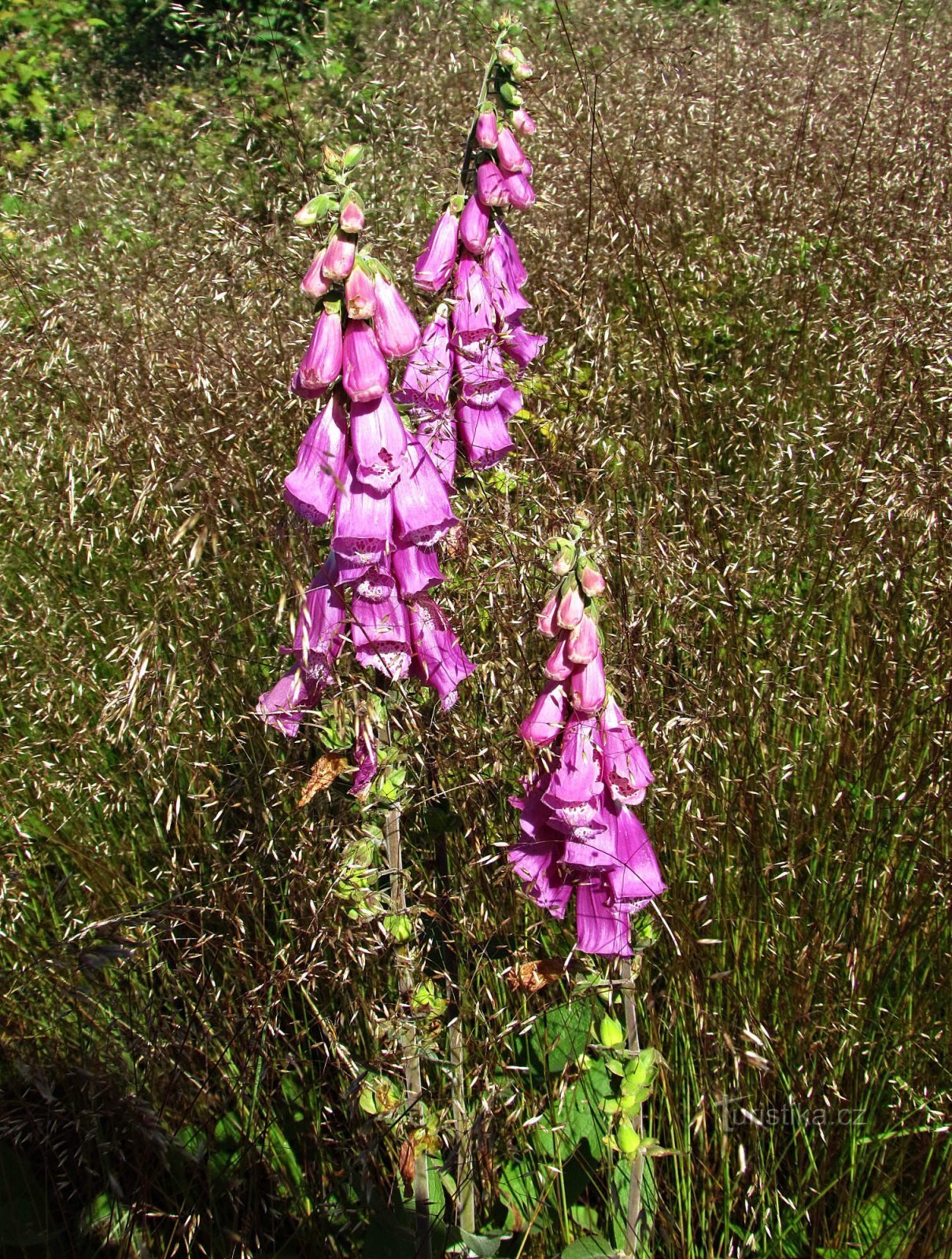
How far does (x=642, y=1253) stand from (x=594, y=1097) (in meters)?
0.23

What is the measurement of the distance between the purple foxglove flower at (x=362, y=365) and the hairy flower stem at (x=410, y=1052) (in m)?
0.55

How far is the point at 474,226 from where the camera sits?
186 cm

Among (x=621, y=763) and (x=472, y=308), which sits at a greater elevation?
(x=472, y=308)

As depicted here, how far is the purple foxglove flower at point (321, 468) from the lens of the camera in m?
1.30

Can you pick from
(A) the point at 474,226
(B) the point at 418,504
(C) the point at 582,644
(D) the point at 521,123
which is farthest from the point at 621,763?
(D) the point at 521,123

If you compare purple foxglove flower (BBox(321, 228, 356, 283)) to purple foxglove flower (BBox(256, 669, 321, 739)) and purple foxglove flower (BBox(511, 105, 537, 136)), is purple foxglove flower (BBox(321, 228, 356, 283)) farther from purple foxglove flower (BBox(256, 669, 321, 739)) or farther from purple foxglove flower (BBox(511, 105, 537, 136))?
purple foxglove flower (BBox(511, 105, 537, 136))

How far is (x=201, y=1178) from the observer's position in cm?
149

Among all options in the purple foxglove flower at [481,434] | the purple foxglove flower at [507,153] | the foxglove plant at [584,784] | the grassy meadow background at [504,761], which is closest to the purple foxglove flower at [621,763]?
the foxglove plant at [584,784]

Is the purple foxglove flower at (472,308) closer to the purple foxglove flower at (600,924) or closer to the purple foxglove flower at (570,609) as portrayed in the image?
the purple foxglove flower at (570,609)

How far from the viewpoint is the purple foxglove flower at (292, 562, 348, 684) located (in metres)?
1.34

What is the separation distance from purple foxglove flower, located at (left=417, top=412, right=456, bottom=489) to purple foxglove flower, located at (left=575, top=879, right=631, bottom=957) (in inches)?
28.9

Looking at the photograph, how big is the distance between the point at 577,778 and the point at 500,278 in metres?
1.12

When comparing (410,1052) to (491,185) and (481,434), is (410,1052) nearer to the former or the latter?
(481,434)

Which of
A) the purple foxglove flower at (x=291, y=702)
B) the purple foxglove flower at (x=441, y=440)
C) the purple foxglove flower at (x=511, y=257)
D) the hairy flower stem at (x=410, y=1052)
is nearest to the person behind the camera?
the hairy flower stem at (x=410, y=1052)
